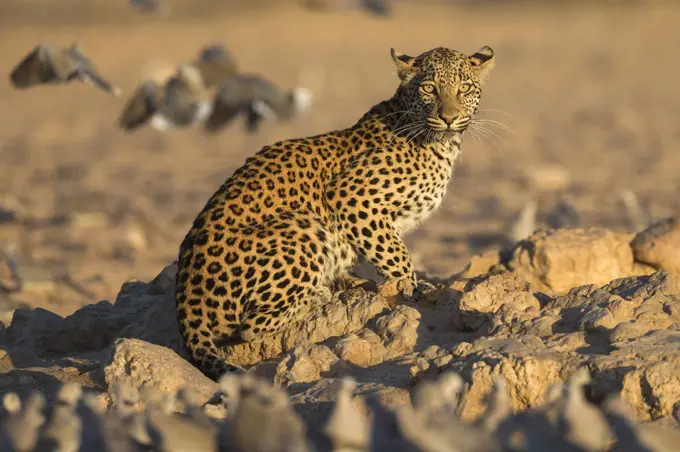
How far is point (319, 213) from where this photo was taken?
24.0 feet

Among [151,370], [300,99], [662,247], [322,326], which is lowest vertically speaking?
[151,370]

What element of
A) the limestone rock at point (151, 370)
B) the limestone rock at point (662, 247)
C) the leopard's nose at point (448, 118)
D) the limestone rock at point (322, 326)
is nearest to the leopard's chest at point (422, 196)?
the leopard's nose at point (448, 118)

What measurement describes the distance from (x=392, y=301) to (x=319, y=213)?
0.73 metres

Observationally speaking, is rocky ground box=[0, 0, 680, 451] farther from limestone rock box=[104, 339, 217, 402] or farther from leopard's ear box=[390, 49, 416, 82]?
leopard's ear box=[390, 49, 416, 82]

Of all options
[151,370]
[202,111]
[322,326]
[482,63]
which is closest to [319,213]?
[322,326]

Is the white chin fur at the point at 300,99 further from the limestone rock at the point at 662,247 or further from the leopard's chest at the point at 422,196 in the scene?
the limestone rock at the point at 662,247

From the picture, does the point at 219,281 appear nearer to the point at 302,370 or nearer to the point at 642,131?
the point at 302,370

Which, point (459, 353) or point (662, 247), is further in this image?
point (662, 247)

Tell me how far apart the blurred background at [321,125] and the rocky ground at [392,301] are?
76 mm

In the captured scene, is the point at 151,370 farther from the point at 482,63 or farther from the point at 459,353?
the point at 482,63

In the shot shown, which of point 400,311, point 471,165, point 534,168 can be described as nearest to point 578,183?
point 534,168

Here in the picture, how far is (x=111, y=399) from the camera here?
586 centimetres

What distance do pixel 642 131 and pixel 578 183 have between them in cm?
428

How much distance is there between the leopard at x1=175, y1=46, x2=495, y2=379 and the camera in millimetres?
6707
